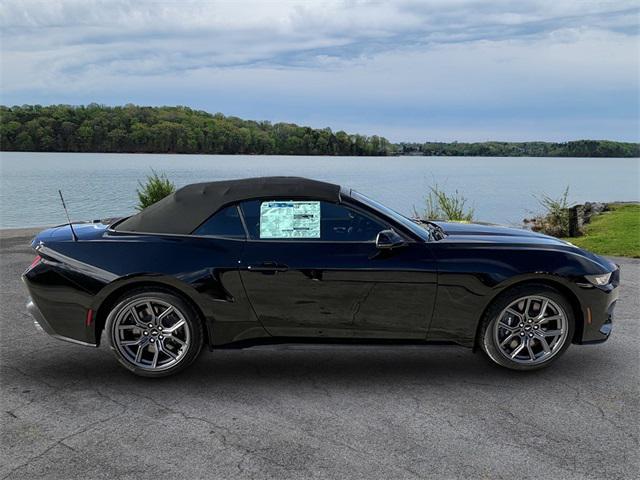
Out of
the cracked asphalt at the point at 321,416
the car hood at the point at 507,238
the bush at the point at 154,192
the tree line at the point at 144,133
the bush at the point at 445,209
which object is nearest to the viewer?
the cracked asphalt at the point at 321,416

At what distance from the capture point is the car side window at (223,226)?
191 inches

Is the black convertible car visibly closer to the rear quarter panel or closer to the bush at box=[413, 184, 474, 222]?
the rear quarter panel

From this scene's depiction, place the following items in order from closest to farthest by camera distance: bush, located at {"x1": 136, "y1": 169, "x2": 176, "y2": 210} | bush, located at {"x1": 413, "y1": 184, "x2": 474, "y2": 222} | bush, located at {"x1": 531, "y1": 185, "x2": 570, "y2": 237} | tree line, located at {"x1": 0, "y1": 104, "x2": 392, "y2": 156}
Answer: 1. bush, located at {"x1": 413, "y1": 184, "x2": 474, "y2": 222}
2. bush, located at {"x1": 136, "y1": 169, "x2": 176, "y2": 210}
3. bush, located at {"x1": 531, "y1": 185, "x2": 570, "y2": 237}
4. tree line, located at {"x1": 0, "y1": 104, "x2": 392, "y2": 156}

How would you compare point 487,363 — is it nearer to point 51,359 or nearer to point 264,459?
point 264,459

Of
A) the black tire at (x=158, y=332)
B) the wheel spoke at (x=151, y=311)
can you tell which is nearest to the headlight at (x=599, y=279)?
the black tire at (x=158, y=332)

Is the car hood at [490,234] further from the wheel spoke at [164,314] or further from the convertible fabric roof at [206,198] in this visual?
the wheel spoke at [164,314]

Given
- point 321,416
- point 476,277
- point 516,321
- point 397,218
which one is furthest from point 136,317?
point 516,321

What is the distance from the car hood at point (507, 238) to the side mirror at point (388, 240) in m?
0.44

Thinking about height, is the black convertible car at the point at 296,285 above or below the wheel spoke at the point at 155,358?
above

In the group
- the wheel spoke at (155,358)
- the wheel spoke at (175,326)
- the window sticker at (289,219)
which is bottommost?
the wheel spoke at (155,358)

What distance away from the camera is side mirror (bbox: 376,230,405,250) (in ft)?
15.5

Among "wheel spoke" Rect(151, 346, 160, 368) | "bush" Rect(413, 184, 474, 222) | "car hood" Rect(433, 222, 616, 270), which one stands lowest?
"bush" Rect(413, 184, 474, 222)

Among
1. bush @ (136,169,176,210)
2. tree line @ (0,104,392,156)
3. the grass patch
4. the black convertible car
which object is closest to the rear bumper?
the black convertible car

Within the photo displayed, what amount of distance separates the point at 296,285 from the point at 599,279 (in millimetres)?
2383
